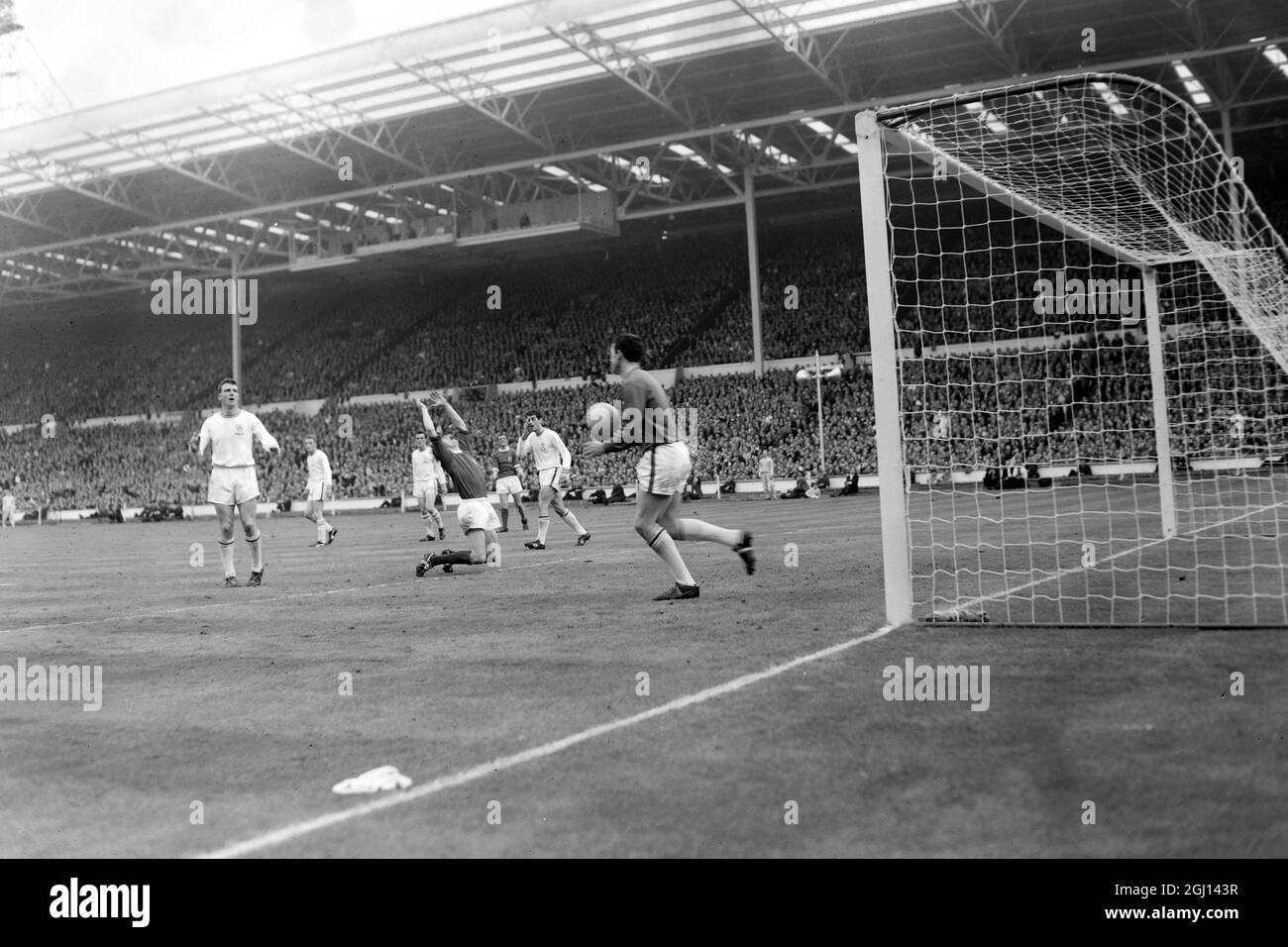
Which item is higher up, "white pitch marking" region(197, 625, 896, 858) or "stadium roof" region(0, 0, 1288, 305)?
"stadium roof" region(0, 0, 1288, 305)

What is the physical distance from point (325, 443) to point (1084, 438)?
29756 millimetres

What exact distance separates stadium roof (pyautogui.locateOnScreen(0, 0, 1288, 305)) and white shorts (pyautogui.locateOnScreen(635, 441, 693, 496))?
22.9 m

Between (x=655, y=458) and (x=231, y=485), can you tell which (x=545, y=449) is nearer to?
(x=231, y=485)

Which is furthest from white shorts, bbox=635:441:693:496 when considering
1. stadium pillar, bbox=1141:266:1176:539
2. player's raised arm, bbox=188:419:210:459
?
stadium pillar, bbox=1141:266:1176:539

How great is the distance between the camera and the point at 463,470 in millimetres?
12391

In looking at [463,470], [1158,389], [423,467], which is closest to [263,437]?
[463,470]

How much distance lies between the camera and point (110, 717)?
18.0 ft

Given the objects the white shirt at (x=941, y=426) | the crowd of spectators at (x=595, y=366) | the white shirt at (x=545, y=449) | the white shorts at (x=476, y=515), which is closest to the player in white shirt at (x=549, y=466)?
the white shirt at (x=545, y=449)

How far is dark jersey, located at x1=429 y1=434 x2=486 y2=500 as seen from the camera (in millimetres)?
12211

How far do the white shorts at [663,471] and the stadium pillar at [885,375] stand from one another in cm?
183

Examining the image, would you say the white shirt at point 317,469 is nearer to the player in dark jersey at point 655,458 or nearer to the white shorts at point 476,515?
the white shorts at point 476,515

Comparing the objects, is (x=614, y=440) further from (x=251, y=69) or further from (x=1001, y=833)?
(x=251, y=69)

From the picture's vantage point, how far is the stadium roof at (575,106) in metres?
29.3

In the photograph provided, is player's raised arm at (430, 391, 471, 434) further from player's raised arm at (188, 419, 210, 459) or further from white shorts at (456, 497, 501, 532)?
player's raised arm at (188, 419, 210, 459)
